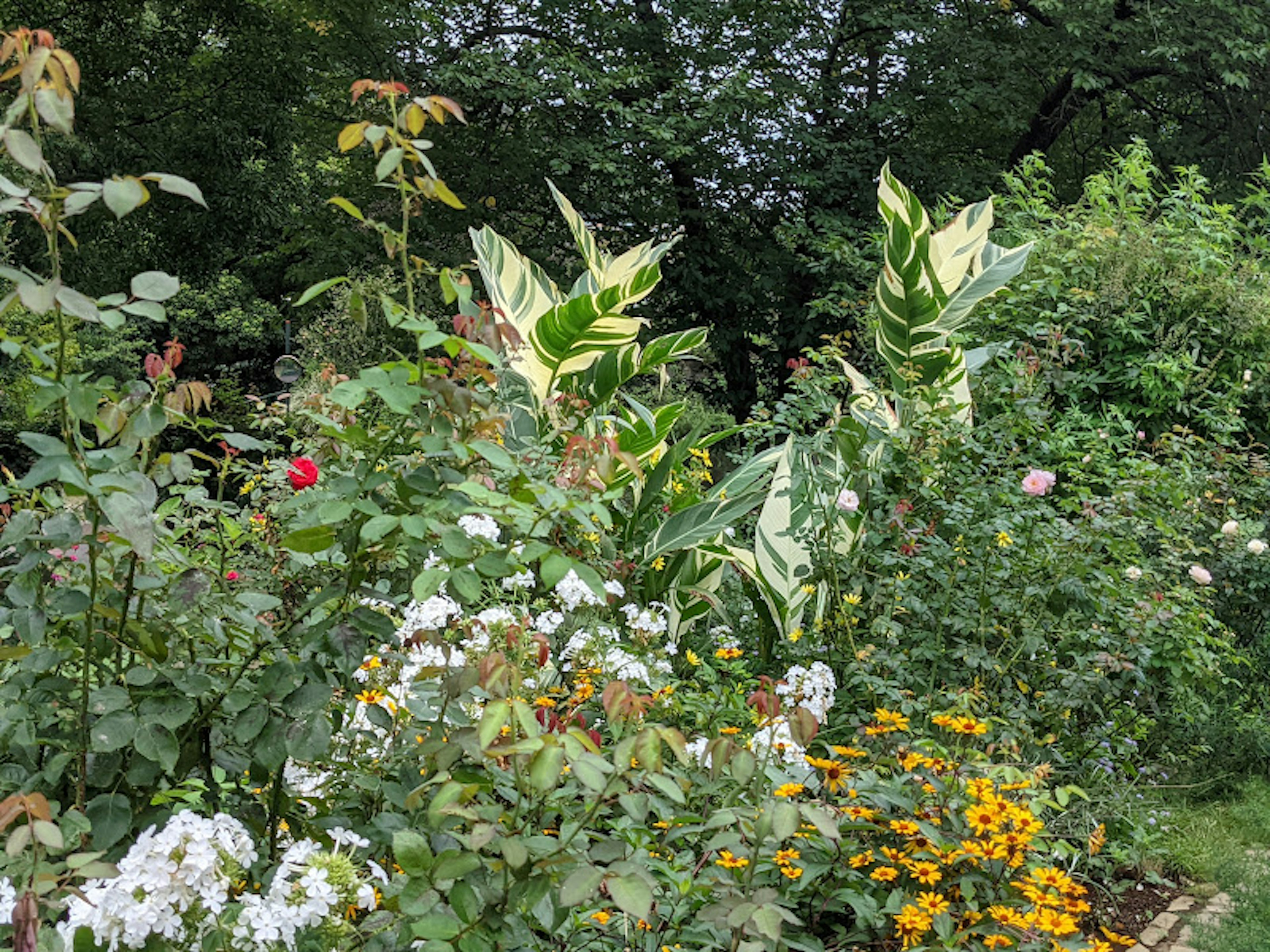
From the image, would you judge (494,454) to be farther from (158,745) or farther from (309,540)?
(158,745)

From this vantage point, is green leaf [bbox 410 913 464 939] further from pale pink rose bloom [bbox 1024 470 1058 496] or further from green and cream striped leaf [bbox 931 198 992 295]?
green and cream striped leaf [bbox 931 198 992 295]

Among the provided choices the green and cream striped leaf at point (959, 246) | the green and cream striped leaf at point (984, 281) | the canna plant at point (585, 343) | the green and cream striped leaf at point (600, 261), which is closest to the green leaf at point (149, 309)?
the canna plant at point (585, 343)

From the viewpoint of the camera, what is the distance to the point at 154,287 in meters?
1.22

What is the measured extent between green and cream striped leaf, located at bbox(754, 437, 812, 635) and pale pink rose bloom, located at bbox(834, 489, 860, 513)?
17cm

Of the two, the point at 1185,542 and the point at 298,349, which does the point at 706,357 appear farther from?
the point at 1185,542

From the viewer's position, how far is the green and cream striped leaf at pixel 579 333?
133 inches

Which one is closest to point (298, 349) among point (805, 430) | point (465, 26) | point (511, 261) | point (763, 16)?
point (465, 26)

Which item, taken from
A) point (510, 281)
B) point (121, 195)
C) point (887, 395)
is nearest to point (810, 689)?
point (887, 395)

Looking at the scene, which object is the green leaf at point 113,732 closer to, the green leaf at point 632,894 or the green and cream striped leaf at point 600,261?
the green leaf at point 632,894

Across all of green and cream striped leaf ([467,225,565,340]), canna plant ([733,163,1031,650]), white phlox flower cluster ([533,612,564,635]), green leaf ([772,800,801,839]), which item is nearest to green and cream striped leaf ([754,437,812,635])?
canna plant ([733,163,1031,650])

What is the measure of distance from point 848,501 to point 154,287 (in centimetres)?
208

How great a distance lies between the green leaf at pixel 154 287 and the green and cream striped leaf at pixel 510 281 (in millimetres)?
2723

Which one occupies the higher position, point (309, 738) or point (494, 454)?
point (494, 454)

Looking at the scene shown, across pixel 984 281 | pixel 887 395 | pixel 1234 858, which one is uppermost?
pixel 984 281
